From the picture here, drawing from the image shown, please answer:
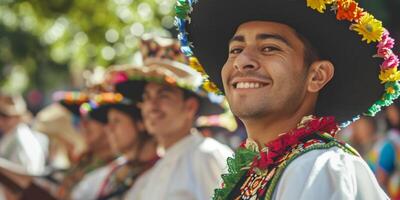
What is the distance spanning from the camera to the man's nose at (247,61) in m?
3.80

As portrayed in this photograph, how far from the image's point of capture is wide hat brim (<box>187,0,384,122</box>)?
3807mm

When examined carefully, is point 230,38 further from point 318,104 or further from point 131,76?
point 131,76

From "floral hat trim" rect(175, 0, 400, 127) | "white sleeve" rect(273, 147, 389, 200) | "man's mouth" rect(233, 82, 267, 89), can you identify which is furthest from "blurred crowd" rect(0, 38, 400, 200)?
"white sleeve" rect(273, 147, 389, 200)

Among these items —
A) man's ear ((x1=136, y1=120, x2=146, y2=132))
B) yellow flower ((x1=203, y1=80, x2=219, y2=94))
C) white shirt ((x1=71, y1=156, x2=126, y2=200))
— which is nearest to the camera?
yellow flower ((x1=203, y1=80, x2=219, y2=94))

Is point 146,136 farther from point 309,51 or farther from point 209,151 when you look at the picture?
point 309,51

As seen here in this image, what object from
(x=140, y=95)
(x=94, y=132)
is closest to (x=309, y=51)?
(x=140, y=95)

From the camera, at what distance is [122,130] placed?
7.86 meters

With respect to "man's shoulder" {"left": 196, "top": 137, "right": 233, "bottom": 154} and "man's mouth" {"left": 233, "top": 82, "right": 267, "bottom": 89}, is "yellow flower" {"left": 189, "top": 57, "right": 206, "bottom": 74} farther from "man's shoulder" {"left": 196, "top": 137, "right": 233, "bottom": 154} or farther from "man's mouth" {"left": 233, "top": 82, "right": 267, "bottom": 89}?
"man's shoulder" {"left": 196, "top": 137, "right": 233, "bottom": 154}

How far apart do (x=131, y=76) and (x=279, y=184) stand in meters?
3.68

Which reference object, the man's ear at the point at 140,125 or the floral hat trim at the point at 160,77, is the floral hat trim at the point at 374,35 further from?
the man's ear at the point at 140,125

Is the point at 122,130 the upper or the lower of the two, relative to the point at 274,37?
lower

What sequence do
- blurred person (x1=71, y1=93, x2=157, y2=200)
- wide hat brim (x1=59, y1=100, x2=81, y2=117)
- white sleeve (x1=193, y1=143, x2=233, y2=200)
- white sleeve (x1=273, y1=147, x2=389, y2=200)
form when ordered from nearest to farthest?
white sleeve (x1=273, y1=147, x2=389, y2=200)
white sleeve (x1=193, y1=143, x2=233, y2=200)
blurred person (x1=71, y1=93, x2=157, y2=200)
wide hat brim (x1=59, y1=100, x2=81, y2=117)

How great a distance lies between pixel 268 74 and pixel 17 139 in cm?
833

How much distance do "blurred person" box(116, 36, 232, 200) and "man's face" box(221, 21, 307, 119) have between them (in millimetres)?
2454
